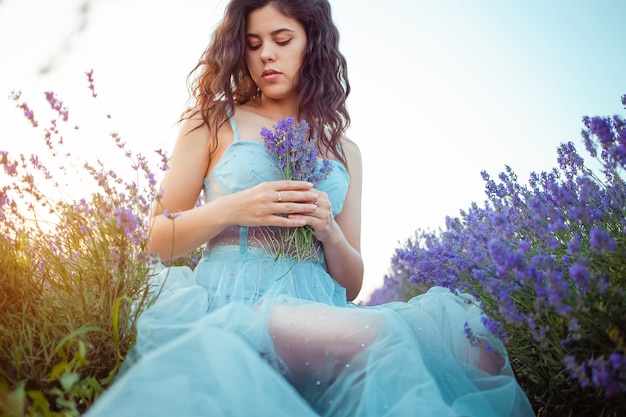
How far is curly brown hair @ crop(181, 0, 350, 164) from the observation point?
251 cm

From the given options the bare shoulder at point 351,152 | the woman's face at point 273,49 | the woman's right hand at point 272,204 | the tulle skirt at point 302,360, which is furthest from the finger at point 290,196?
the bare shoulder at point 351,152

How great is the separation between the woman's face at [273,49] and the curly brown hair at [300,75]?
0.13 ft

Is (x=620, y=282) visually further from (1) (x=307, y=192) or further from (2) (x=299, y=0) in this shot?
(2) (x=299, y=0)

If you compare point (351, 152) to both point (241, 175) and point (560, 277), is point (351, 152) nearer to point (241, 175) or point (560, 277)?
point (241, 175)

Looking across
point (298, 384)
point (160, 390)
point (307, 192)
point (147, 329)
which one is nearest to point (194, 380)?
point (160, 390)

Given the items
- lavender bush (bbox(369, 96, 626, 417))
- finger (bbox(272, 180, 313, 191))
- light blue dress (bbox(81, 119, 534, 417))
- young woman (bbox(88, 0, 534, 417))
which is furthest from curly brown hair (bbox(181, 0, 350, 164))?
lavender bush (bbox(369, 96, 626, 417))

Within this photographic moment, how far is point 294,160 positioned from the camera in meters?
2.05

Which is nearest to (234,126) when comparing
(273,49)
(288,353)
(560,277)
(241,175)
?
(241,175)

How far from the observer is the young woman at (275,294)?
3.88 feet

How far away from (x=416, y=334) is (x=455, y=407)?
1.10 ft

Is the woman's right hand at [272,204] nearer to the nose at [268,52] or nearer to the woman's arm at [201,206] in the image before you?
the woman's arm at [201,206]

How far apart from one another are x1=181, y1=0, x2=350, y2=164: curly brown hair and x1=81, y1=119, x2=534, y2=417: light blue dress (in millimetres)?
701

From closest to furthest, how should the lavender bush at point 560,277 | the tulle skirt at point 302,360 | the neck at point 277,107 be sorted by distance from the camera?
the tulle skirt at point 302,360 → the lavender bush at point 560,277 → the neck at point 277,107

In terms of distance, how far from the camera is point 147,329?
1.48 meters
